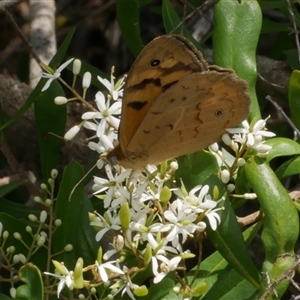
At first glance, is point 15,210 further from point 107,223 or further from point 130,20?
point 130,20

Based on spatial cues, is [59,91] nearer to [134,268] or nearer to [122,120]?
[122,120]

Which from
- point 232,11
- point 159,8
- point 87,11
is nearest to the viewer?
point 232,11

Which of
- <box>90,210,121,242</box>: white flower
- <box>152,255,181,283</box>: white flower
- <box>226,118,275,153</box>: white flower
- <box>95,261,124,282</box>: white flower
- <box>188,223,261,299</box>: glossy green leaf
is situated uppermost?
<box>226,118,275,153</box>: white flower

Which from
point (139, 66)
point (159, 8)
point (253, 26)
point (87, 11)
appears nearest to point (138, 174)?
point (139, 66)

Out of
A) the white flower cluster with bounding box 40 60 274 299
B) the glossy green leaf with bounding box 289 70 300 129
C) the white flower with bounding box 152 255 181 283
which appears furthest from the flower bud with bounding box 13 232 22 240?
the glossy green leaf with bounding box 289 70 300 129

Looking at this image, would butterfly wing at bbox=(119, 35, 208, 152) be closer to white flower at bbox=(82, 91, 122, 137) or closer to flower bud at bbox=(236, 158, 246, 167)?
white flower at bbox=(82, 91, 122, 137)
